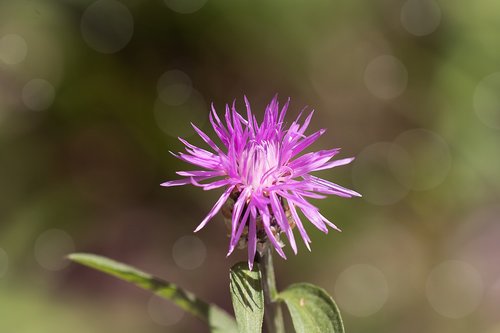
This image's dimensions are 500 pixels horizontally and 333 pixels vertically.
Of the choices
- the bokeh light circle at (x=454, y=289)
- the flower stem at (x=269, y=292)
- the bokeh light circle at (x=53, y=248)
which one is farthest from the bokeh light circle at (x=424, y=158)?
the flower stem at (x=269, y=292)

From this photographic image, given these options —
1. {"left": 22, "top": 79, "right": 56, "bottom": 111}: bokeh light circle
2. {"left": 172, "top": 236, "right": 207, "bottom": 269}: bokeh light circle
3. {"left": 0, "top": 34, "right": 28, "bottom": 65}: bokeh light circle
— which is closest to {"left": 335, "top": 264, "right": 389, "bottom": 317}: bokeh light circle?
{"left": 172, "top": 236, "right": 207, "bottom": 269}: bokeh light circle

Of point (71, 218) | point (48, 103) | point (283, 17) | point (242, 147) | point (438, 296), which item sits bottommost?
point (438, 296)

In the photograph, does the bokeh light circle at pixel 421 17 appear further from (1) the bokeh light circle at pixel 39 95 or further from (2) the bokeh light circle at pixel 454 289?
(1) the bokeh light circle at pixel 39 95

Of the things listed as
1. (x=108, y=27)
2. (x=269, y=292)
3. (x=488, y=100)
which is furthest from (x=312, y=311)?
(x=488, y=100)

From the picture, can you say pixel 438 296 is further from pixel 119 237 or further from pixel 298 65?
pixel 119 237

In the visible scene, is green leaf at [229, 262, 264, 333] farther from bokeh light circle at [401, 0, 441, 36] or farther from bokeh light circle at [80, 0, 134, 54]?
bokeh light circle at [401, 0, 441, 36]

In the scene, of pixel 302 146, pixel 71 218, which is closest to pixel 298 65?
pixel 71 218
